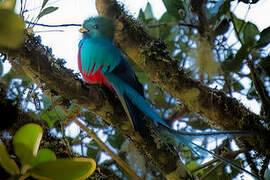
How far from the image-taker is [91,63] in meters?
1.93

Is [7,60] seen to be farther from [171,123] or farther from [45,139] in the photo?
[171,123]

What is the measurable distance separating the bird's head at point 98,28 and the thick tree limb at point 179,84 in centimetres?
4

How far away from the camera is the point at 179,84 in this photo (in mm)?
1938

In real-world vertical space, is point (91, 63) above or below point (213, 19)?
below

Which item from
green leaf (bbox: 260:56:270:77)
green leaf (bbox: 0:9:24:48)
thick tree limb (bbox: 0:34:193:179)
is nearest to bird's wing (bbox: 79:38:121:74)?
thick tree limb (bbox: 0:34:193:179)

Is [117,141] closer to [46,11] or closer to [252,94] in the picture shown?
[252,94]

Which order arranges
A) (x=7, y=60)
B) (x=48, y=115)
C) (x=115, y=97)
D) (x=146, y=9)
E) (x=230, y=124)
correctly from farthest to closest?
1. (x=146, y=9)
2. (x=48, y=115)
3. (x=230, y=124)
4. (x=115, y=97)
5. (x=7, y=60)

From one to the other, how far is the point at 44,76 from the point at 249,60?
3.98 ft

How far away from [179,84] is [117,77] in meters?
0.36

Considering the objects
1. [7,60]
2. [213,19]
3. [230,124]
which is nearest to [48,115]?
[7,60]

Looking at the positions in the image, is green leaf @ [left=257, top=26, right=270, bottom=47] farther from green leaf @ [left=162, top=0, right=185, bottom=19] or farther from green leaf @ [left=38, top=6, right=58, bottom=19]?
green leaf @ [left=38, top=6, right=58, bottom=19]

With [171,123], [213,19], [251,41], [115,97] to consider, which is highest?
[213,19]

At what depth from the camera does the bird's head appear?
206cm

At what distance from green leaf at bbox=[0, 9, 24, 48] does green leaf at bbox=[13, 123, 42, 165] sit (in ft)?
1.64
